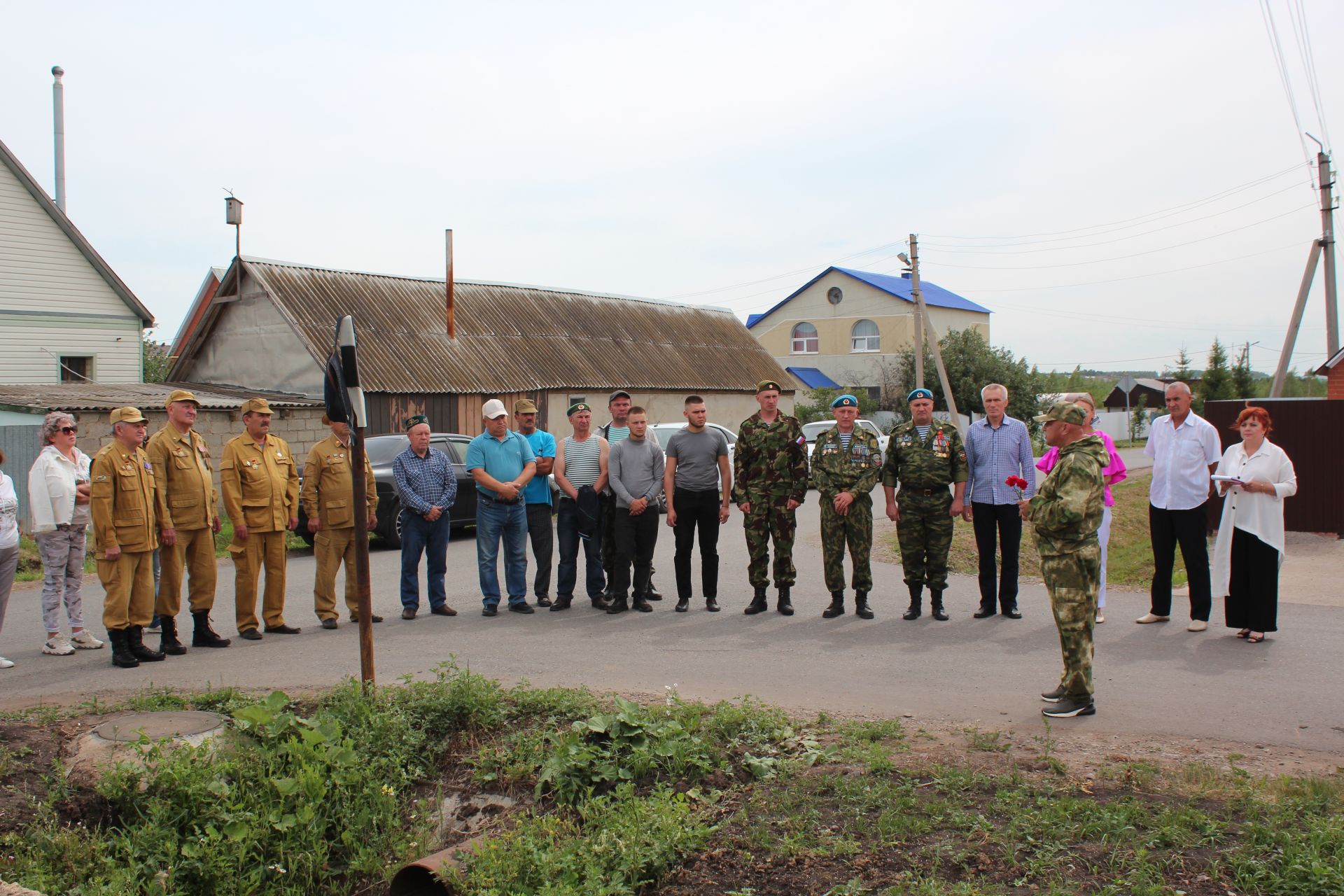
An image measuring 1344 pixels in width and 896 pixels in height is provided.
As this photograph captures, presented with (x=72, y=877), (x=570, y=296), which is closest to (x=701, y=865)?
(x=72, y=877)

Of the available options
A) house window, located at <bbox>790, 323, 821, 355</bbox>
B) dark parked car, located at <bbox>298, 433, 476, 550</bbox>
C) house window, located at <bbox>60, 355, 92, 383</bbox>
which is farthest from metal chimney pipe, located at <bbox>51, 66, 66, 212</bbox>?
house window, located at <bbox>790, 323, 821, 355</bbox>

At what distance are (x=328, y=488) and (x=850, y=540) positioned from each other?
4.58 meters

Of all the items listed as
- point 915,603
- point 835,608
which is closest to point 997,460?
point 915,603

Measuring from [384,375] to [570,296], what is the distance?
35.5 feet

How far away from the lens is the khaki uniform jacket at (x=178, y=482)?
7887 mm

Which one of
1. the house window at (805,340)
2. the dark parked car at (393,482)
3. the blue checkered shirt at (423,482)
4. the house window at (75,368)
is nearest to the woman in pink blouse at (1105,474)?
the blue checkered shirt at (423,482)

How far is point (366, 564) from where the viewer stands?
6191mm

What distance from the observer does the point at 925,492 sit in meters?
8.70

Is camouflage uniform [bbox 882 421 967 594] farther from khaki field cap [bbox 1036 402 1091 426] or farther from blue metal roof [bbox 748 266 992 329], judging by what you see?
blue metal roof [bbox 748 266 992 329]

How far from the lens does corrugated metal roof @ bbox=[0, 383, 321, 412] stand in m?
17.3

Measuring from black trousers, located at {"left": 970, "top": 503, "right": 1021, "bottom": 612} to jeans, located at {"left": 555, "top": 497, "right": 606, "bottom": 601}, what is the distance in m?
3.48

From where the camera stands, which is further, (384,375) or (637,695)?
(384,375)

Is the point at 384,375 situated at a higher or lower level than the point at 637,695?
higher

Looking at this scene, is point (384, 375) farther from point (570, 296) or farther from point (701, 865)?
point (701, 865)
